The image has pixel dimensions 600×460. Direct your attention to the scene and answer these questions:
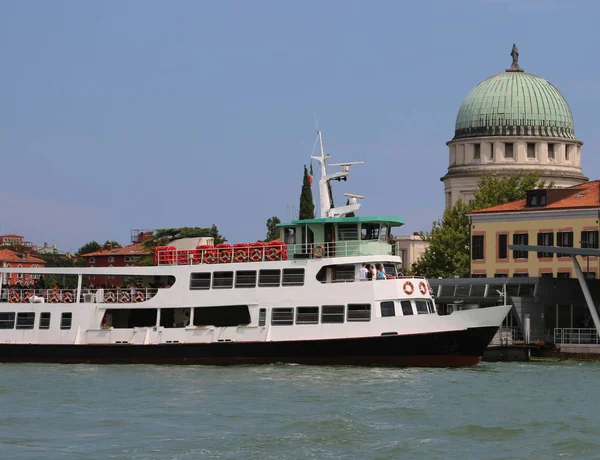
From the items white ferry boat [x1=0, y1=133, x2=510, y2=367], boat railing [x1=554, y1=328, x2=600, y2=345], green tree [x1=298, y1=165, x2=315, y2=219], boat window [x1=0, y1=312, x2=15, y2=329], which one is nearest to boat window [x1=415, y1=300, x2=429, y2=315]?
white ferry boat [x1=0, y1=133, x2=510, y2=367]

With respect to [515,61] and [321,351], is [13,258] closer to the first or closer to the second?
[515,61]

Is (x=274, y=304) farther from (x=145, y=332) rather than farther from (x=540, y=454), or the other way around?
(x=540, y=454)

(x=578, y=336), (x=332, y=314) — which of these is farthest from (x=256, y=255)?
(x=578, y=336)

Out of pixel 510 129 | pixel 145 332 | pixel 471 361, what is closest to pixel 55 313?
pixel 145 332

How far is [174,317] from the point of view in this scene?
57.7 meters

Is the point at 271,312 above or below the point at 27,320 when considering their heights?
above

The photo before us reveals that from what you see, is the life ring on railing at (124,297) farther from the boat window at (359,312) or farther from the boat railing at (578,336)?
the boat railing at (578,336)

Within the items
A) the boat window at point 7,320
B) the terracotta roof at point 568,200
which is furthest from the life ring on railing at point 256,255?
the terracotta roof at point 568,200

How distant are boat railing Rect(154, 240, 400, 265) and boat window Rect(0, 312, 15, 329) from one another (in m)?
6.49

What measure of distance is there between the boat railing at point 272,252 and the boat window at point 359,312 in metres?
2.09

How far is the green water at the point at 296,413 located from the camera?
3453 cm

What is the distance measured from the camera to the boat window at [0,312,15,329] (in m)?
58.9

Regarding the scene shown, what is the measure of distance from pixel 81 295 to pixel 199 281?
257 inches

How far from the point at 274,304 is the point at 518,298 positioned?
17.7 m
